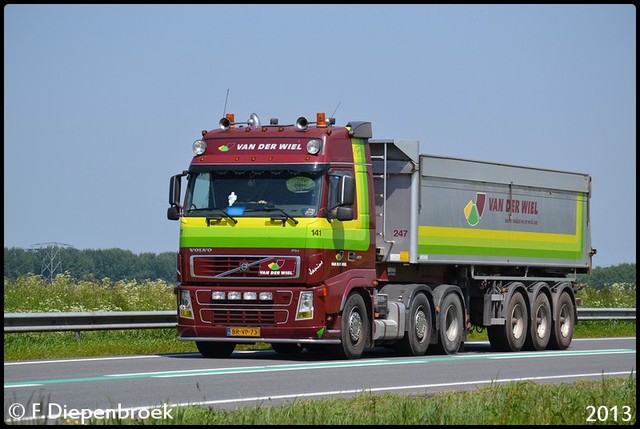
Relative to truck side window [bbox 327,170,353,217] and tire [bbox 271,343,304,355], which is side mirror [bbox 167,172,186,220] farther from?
tire [bbox 271,343,304,355]

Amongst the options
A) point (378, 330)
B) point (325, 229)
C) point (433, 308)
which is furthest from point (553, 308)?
Answer: point (325, 229)

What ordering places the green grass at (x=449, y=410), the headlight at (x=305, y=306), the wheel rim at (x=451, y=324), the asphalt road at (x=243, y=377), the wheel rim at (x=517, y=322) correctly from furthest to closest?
1. the wheel rim at (x=517, y=322)
2. the wheel rim at (x=451, y=324)
3. the headlight at (x=305, y=306)
4. the asphalt road at (x=243, y=377)
5. the green grass at (x=449, y=410)

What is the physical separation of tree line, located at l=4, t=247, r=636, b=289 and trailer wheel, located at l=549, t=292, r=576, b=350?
10.5 metres

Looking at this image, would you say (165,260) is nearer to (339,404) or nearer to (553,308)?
(553,308)

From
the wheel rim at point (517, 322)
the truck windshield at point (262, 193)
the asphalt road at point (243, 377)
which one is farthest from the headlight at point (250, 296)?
the wheel rim at point (517, 322)

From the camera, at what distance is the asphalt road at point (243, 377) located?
14508 mm

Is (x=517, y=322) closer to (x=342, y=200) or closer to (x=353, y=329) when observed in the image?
(x=353, y=329)

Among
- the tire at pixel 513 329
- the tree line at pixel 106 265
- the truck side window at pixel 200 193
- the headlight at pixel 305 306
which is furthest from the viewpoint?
the tree line at pixel 106 265

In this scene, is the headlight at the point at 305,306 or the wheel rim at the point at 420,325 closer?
the headlight at the point at 305,306

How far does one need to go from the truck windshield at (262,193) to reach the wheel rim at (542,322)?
8.78m

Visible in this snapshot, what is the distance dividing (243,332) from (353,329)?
1.87 meters

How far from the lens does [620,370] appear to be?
71.2 feet

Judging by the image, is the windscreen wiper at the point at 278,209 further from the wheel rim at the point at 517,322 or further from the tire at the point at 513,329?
the wheel rim at the point at 517,322

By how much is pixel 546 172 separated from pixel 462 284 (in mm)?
3904
